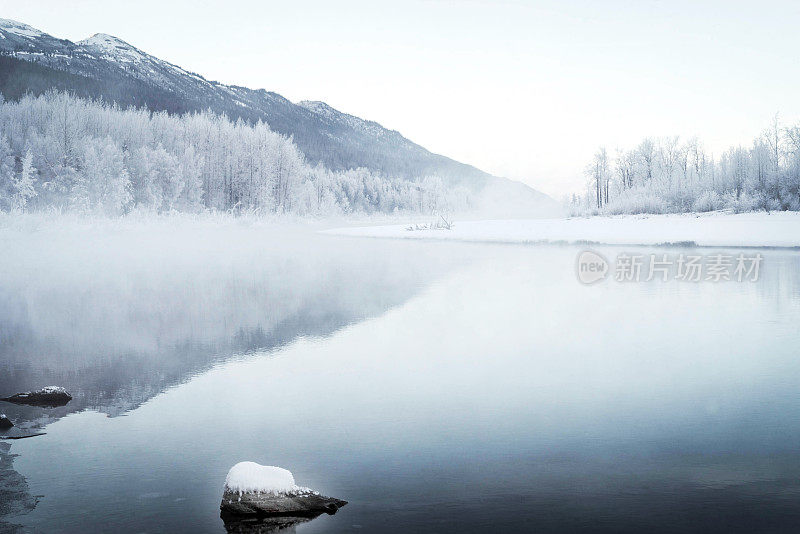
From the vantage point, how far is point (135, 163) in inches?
2778

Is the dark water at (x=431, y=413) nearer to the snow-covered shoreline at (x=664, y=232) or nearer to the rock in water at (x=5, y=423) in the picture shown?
the rock in water at (x=5, y=423)

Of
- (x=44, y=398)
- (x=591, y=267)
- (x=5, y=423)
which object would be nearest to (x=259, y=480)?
(x=5, y=423)

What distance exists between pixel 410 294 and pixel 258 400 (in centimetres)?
1045

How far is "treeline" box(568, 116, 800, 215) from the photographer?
183ft

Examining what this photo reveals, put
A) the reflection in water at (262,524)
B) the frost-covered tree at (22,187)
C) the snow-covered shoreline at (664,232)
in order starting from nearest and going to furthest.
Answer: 1. the reflection in water at (262,524)
2. the snow-covered shoreline at (664,232)
3. the frost-covered tree at (22,187)

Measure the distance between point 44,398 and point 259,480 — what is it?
4.72m

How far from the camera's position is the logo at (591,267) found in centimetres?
2250

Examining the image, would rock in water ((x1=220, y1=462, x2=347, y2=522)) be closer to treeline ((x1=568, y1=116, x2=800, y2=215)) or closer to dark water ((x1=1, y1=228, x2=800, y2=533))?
dark water ((x1=1, y1=228, x2=800, y2=533))

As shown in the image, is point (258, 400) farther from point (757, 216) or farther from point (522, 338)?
point (757, 216)

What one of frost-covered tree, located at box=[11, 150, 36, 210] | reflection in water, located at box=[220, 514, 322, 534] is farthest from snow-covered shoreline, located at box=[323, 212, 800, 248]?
reflection in water, located at box=[220, 514, 322, 534]

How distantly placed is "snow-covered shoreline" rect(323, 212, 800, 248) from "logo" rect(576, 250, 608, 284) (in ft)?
25.0

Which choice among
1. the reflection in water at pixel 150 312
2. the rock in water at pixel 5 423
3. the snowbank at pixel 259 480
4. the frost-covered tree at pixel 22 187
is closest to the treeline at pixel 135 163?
the frost-covered tree at pixel 22 187

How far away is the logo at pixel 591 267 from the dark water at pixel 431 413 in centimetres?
543

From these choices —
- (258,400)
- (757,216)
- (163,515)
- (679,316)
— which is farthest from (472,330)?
(757,216)
